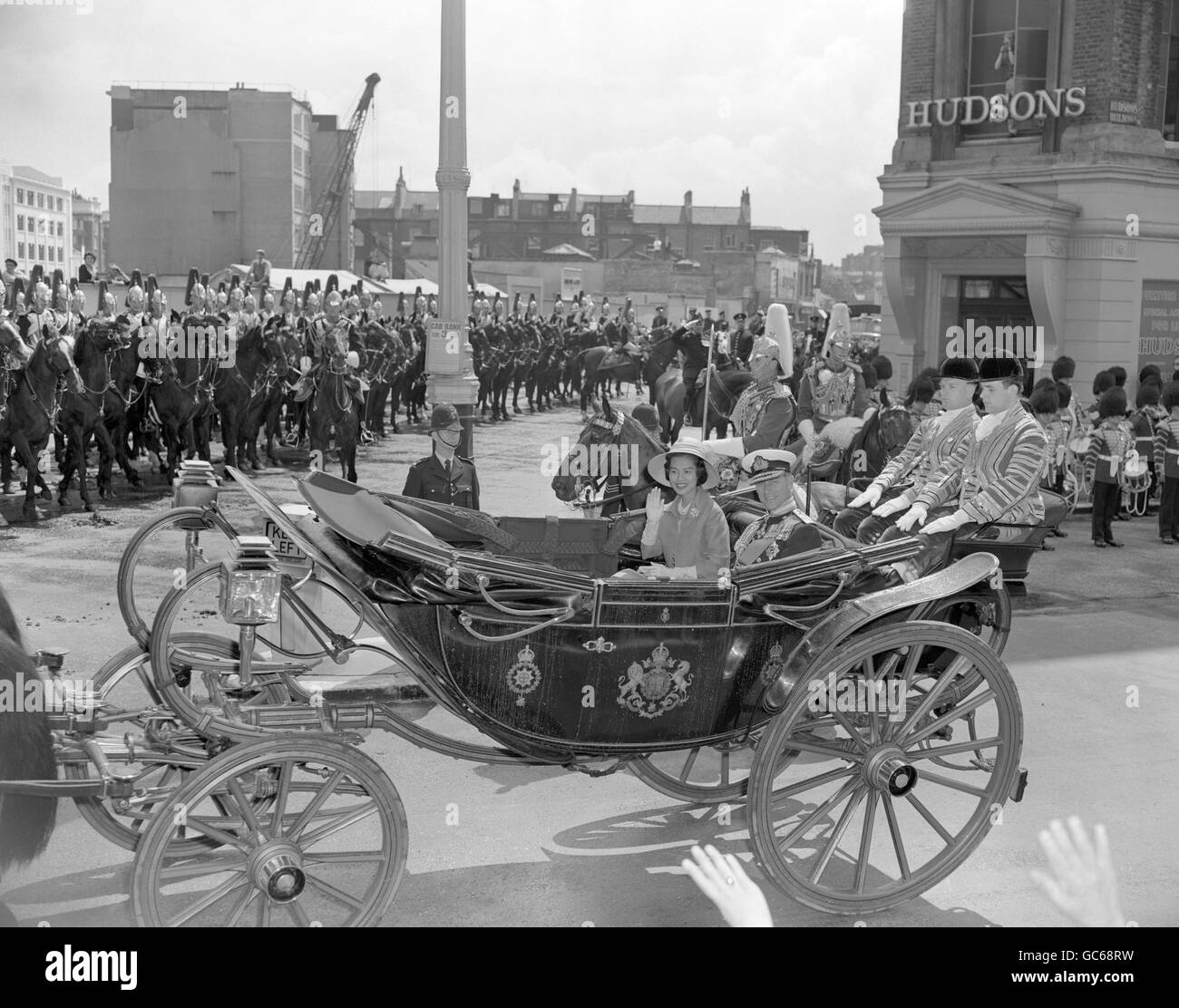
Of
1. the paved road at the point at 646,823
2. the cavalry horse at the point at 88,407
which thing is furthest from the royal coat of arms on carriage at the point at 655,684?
the cavalry horse at the point at 88,407

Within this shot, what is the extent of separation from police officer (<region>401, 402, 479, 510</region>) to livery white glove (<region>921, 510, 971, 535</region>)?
3178 mm

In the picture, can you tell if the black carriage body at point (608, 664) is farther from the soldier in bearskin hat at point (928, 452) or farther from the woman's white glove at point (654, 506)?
the soldier in bearskin hat at point (928, 452)

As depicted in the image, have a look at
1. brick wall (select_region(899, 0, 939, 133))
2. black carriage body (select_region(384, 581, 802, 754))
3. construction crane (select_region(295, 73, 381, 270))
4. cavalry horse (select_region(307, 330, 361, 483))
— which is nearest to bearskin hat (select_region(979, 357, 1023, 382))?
black carriage body (select_region(384, 581, 802, 754))

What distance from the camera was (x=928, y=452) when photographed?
7.75 m

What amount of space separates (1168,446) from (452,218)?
792 centimetres

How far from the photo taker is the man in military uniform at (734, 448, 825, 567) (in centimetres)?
635

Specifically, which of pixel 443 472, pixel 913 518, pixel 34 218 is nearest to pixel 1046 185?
pixel 443 472

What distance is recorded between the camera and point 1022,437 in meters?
6.72

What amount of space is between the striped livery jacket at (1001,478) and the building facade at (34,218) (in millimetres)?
85293

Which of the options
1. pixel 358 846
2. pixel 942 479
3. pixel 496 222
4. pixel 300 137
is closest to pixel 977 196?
pixel 942 479

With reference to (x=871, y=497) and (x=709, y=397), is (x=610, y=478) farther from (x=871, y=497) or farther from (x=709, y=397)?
(x=709, y=397)

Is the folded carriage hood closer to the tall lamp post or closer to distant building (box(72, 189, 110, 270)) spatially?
the tall lamp post
